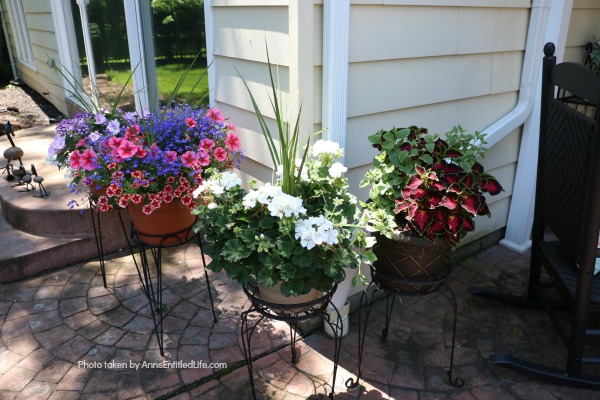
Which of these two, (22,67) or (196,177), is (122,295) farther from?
(22,67)

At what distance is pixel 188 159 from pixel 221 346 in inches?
34.2

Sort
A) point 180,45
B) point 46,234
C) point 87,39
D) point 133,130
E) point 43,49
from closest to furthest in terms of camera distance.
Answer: point 133,130, point 46,234, point 180,45, point 87,39, point 43,49

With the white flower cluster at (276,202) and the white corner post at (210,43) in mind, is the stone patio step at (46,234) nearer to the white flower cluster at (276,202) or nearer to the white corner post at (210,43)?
the white corner post at (210,43)

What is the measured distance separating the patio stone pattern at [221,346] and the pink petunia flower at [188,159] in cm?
83

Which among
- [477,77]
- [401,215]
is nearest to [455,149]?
[401,215]

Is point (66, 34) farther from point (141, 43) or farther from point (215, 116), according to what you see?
point (215, 116)

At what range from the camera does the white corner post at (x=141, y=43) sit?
320 cm

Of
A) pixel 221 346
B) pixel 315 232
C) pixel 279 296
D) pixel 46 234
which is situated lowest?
pixel 221 346

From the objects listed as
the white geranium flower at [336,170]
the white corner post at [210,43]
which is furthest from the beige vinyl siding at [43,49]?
the white geranium flower at [336,170]

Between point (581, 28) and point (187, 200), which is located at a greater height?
point (581, 28)

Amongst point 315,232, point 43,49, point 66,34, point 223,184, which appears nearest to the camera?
point 315,232

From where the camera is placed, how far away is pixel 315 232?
1514 mm

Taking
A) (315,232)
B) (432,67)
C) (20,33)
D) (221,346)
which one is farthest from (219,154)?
(20,33)

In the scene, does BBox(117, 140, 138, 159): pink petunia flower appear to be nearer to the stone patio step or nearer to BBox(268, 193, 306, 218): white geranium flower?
BBox(268, 193, 306, 218): white geranium flower
